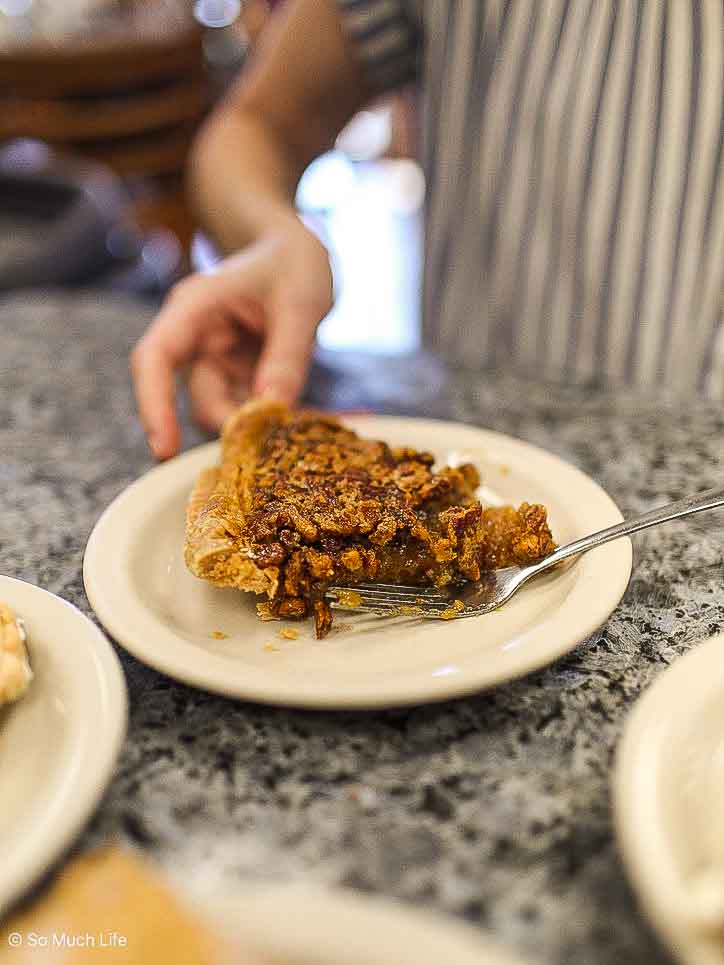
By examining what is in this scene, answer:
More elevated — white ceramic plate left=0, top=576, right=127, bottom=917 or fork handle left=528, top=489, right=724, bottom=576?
white ceramic plate left=0, top=576, right=127, bottom=917

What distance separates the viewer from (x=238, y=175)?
5.63ft

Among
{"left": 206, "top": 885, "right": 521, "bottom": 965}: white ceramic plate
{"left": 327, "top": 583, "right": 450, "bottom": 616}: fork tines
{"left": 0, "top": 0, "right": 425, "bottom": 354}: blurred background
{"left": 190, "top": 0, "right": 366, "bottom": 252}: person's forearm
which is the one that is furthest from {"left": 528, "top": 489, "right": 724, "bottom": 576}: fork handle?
{"left": 0, "top": 0, "right": 425, "bottom": 354}: blurred background

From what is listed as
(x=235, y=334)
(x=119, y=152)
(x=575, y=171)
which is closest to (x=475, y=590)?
(x=235, y=334)

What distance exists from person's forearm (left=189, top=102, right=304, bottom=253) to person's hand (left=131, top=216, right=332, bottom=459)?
17cm

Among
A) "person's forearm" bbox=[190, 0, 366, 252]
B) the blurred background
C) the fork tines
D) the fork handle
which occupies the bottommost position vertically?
the blurred background

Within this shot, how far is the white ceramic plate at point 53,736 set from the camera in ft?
1.94

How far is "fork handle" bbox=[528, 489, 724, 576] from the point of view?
911 millimetres

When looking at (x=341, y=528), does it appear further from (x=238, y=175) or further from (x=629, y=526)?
(x=238, y=175)

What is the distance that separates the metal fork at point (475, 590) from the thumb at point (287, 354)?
49 cm

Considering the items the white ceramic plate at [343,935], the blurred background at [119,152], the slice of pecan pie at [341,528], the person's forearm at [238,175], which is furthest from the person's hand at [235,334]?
the blurred background at [119,152]

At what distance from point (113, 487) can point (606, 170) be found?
0.97 m

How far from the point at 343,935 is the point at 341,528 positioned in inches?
17.1

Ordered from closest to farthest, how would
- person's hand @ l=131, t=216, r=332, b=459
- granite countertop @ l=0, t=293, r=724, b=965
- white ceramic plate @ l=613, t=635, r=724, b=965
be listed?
white ceramic plate @ l=613, t=635, r=724, b=965 → granite countertop @ l=0, t=293, r=724, b=965 → person's hand @ l=131, t=216, r=332, b=459

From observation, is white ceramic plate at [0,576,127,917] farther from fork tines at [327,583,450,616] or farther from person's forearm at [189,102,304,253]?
person's forearm at [189,102,304,253]
